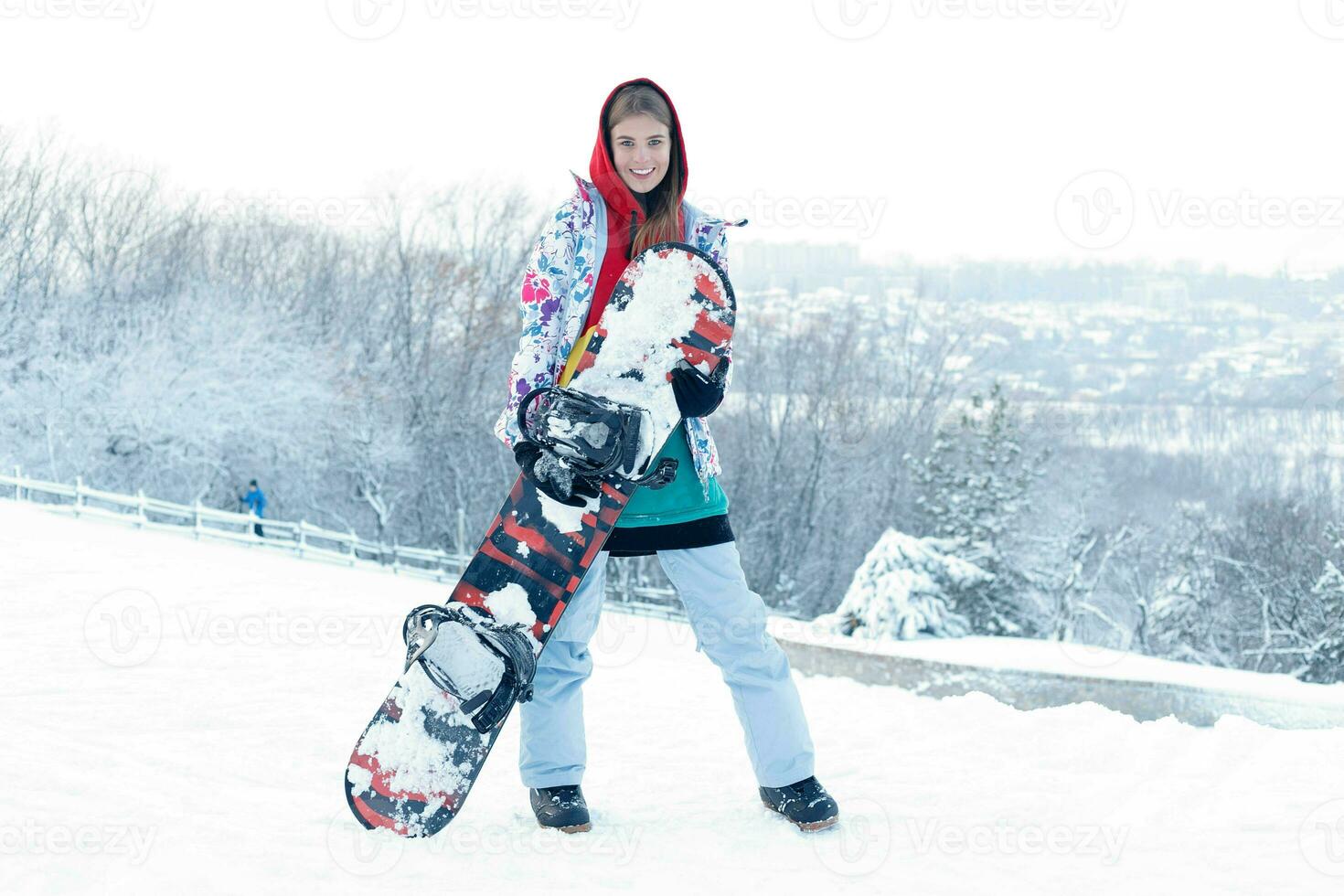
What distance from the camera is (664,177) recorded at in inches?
→ 88.3

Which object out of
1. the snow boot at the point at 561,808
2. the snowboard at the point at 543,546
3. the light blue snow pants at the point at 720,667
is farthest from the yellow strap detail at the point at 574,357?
the snow boot at the point at 561,808

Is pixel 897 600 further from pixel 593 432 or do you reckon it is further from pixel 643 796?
pixel 593 432

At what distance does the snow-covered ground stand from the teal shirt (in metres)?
0.67

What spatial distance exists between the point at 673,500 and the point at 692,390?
0.24 metres

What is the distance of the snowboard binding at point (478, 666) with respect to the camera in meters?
1.97

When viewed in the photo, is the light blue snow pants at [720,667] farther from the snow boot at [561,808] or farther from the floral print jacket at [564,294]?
the floral print jacket at [564,294]

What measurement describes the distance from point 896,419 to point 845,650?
21487 mm

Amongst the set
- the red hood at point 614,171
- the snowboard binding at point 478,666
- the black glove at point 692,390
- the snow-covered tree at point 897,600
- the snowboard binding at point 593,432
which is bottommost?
the snow-covered tree at point 897,600

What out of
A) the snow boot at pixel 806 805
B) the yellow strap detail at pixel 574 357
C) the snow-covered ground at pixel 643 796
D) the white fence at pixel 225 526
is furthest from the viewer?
the white fence at pixel 225 526

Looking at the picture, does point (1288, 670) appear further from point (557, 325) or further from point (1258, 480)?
point (557, 325)

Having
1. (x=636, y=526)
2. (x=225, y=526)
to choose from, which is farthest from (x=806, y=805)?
(x=225, y=526)

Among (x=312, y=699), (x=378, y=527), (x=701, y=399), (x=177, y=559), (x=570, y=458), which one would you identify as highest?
(x=701, y=399)

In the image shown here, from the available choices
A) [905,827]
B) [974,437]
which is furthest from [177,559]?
[974,437]

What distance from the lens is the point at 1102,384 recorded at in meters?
28.5
